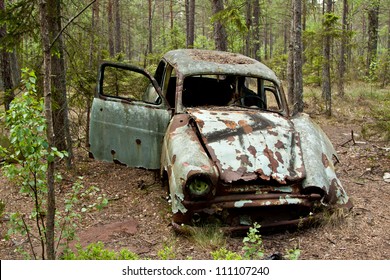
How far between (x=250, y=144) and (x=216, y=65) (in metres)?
1.74

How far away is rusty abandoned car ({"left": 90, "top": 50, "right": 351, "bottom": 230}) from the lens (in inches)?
166

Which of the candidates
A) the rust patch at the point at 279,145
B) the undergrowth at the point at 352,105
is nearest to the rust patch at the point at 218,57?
the rust patch at the point at 279,145

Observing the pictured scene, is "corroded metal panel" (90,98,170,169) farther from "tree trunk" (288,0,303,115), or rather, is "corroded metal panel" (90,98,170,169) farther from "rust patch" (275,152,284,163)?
"tree trunk" (288,0,303,115)

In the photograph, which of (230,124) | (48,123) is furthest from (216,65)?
(48,123)

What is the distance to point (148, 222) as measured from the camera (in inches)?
195

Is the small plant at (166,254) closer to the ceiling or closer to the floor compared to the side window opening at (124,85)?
closer to the floor

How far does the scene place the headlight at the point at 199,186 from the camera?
4.12 m

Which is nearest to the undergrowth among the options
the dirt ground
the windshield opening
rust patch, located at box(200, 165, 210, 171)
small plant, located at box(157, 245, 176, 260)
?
the dirt ground

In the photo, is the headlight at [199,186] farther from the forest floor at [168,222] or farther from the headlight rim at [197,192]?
the forest floor at [168,222]

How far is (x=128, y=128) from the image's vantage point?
5578 millimetres

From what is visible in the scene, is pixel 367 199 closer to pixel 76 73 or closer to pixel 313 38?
pixel 76 73

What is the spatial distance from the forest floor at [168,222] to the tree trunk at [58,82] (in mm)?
673

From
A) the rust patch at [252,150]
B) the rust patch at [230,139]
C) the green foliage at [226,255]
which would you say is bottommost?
the green foliage at [226,255]

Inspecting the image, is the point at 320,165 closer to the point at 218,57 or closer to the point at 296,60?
the point at 218,57
